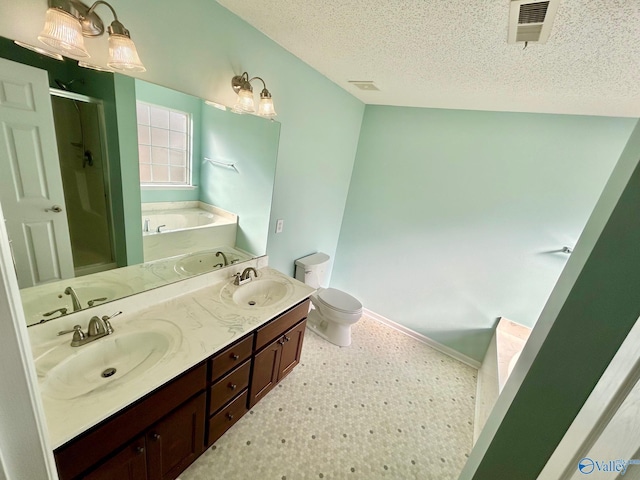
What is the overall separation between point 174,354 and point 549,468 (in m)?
1.25

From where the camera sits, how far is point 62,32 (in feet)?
2.66

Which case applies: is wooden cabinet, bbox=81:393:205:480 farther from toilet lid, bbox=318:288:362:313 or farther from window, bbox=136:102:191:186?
toilet lid, bbox=318:288:362:313

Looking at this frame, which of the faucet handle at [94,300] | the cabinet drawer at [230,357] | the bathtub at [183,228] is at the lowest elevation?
the cabinet drawer at [230,357]

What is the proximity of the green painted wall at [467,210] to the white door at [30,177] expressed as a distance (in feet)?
7.53

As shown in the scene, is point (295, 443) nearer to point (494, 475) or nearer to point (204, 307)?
point (204, 307)

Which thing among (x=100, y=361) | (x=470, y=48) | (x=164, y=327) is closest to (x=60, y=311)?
(x=100, y=361)

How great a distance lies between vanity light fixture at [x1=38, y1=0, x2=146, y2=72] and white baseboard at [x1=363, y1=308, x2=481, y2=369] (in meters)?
2.83

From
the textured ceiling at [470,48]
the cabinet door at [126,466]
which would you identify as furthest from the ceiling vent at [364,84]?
the cabinet door at [126,466]

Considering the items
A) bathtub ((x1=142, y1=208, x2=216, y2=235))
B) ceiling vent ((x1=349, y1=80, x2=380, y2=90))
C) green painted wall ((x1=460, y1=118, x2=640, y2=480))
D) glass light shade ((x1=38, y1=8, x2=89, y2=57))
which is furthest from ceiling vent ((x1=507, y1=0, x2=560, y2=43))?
bathtub ((x1=142, y1=208, x2=216, y2=235))

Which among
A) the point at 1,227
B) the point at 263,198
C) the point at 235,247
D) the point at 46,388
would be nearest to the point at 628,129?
the point at 263,198

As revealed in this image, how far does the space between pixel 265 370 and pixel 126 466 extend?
29.3 inches

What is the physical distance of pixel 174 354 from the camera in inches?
40.5

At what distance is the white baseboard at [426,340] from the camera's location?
2.40 meters

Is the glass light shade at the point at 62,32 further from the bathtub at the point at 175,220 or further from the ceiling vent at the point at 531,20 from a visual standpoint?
the ceiling vent at the point at 531,20
